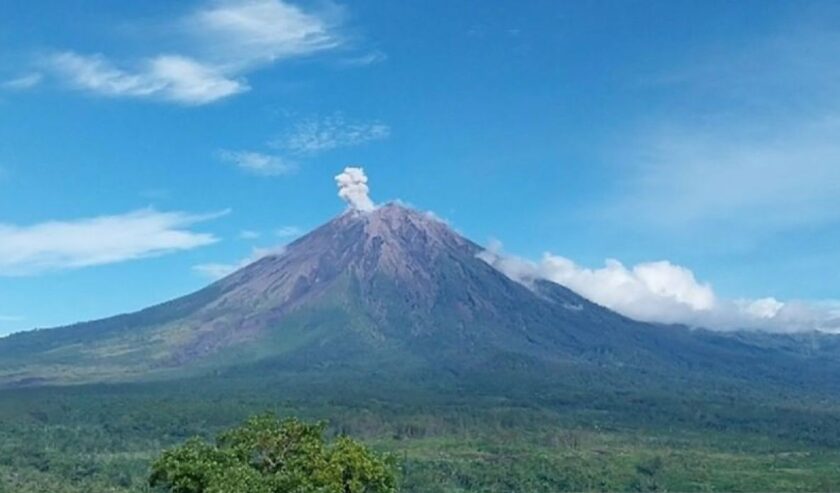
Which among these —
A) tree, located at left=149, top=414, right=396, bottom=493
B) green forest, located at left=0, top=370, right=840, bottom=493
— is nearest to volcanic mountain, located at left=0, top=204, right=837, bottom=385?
green forest, located at left=0, top=370, right=840, bottom=493

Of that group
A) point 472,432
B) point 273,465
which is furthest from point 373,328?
point 273,465

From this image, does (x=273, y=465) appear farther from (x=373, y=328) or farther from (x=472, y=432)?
(x=373, y=328)

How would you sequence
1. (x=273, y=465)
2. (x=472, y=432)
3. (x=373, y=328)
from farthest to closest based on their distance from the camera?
(x=373, y=328)
(x=472, y=432)
(x=273, y=465)

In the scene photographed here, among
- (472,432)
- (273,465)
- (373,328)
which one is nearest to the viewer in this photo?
(273,465)

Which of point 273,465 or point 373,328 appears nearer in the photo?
point 273,465

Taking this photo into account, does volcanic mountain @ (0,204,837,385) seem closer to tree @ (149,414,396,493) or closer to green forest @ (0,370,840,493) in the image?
green forest @ (0,370,840,493)

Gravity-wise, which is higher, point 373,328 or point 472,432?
point 373,328

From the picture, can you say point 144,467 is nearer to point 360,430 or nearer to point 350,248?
point 360,430
